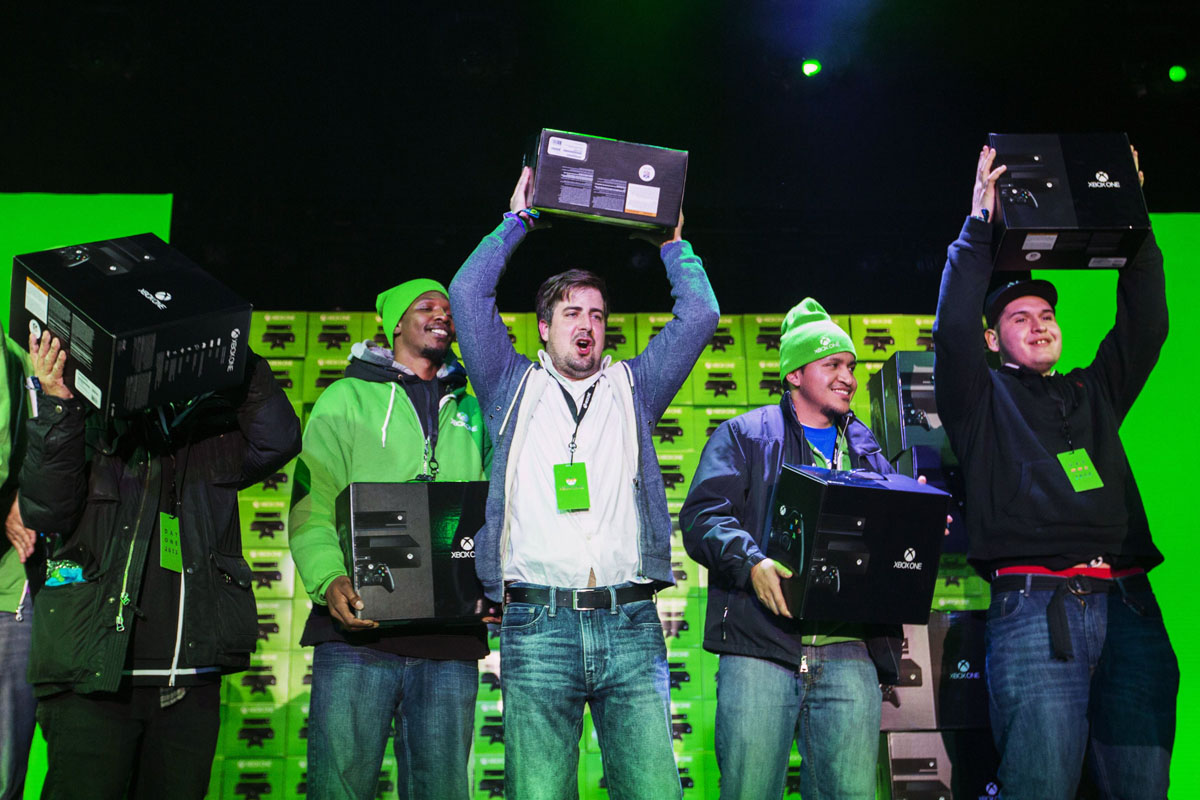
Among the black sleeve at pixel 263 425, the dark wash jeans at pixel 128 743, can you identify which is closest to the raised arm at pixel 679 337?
the black sleeve at pixel 263 425

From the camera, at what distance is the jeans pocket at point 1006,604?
9.68 feet

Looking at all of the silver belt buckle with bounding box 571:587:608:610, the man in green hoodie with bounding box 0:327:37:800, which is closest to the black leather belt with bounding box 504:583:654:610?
the silver belt buckle with bounding box 571:587:608:610

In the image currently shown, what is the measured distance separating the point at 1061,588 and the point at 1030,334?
812 millimetres

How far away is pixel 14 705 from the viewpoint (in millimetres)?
2785

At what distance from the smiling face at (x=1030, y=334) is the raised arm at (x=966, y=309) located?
19 centimetres

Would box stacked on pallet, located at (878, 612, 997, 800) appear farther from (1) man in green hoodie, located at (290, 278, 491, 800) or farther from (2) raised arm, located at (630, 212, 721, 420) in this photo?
(1) man in green hoodie, located at (290, 278, 491, 800)

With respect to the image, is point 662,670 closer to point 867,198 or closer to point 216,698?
point 216,698

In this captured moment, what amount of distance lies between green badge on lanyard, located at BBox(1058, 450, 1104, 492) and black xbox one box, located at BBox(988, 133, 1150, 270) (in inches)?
22.3

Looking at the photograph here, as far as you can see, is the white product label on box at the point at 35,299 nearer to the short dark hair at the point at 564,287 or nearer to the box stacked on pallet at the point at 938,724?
the short dark hair at the point at 564,287

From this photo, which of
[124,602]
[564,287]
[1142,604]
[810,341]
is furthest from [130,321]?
[1142,604]

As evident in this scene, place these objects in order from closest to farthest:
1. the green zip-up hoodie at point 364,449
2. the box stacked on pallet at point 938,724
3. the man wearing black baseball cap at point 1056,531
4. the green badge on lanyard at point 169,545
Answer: the green badge on lanyard at point 169,545
the man wearing black baseball cap at point 1056,531
the green zip-up hoodie at point 364,449
the box stacked on pallet at point 938,724

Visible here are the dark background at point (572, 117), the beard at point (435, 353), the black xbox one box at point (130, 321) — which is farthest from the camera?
the dark background at point (572, 117)

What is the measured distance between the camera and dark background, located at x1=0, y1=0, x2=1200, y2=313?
485cm

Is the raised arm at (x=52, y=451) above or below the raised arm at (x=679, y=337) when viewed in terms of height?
below
